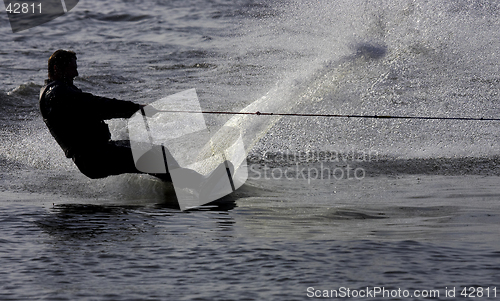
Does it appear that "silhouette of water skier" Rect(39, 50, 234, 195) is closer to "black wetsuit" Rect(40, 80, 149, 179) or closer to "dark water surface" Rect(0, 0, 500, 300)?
"black wetsuit" Rect(40, 80, 149, 179)

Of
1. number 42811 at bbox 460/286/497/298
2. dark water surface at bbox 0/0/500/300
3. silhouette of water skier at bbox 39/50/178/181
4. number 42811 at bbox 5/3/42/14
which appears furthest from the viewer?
number 42811 at bbox 5/3/42/14

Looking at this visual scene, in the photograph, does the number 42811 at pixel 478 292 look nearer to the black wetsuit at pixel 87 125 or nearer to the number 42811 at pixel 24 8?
the black wetsuit at pixel 87 125

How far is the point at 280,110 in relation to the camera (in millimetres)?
8664

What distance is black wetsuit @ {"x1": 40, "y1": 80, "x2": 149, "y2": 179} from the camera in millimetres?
6004

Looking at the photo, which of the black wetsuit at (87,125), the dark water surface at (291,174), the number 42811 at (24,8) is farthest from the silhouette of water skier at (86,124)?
the number 42811 at (24,8)

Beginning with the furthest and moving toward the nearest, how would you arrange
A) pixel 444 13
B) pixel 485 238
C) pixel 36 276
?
pixel 444 13, pixel 485 238, pixel 36 276

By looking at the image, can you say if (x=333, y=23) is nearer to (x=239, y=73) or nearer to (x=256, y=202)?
(x=239, y=73)

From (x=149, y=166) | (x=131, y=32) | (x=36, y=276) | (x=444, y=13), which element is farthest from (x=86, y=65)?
(x=36, y=276)

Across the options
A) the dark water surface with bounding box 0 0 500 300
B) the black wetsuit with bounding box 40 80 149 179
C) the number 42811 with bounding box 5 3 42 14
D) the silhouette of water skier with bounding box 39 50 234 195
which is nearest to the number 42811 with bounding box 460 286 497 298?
the dark water surface with bounding box 0 0 500 300

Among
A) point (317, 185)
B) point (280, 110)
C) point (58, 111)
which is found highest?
point (58, 111)

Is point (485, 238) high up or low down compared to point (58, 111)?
down

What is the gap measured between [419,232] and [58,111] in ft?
11.9

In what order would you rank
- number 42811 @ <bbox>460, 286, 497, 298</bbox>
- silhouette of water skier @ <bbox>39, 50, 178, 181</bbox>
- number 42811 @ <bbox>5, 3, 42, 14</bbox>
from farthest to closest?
number 42811 @ <bbox>5, 3, 42, 14</bbox> → silhouette of water skier @ <bbox>39, 50, 178, 181</bbox> → number 42811 @ <bbox>460, 286, 497, 298</bbox>

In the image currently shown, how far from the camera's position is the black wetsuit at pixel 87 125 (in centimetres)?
600
